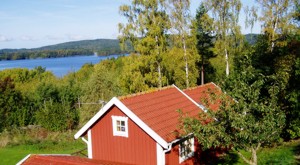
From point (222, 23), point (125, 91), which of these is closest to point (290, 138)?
point (222, 23)

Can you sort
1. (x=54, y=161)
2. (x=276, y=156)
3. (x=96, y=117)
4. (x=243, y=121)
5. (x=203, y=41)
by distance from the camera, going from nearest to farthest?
1. (x=243, y=121)
2. (x=54, y=161)
3. (x=96, y=117)
4. (x=276, y=156)
5. (x=203, y=41)

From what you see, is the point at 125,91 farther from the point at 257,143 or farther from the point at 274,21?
the point at 257,143

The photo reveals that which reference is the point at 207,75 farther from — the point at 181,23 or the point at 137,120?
the point at 137,120

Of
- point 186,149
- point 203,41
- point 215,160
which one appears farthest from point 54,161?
point 203,41

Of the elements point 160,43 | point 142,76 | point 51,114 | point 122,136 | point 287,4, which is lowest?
point 51,114

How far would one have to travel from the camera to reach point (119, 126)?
1577 cm

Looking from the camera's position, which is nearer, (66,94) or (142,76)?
(142,76)

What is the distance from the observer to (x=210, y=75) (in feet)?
140

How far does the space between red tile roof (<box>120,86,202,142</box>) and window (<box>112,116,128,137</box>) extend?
2.74ft

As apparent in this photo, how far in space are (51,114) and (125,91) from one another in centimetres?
949

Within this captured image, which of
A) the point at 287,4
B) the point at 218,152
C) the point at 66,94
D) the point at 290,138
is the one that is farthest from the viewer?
the point at 66,94

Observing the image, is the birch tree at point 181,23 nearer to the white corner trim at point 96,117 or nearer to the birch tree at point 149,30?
the birch tree at point 149,30

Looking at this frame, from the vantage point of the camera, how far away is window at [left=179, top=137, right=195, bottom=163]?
15.4m

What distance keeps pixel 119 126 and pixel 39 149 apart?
14146 mm
